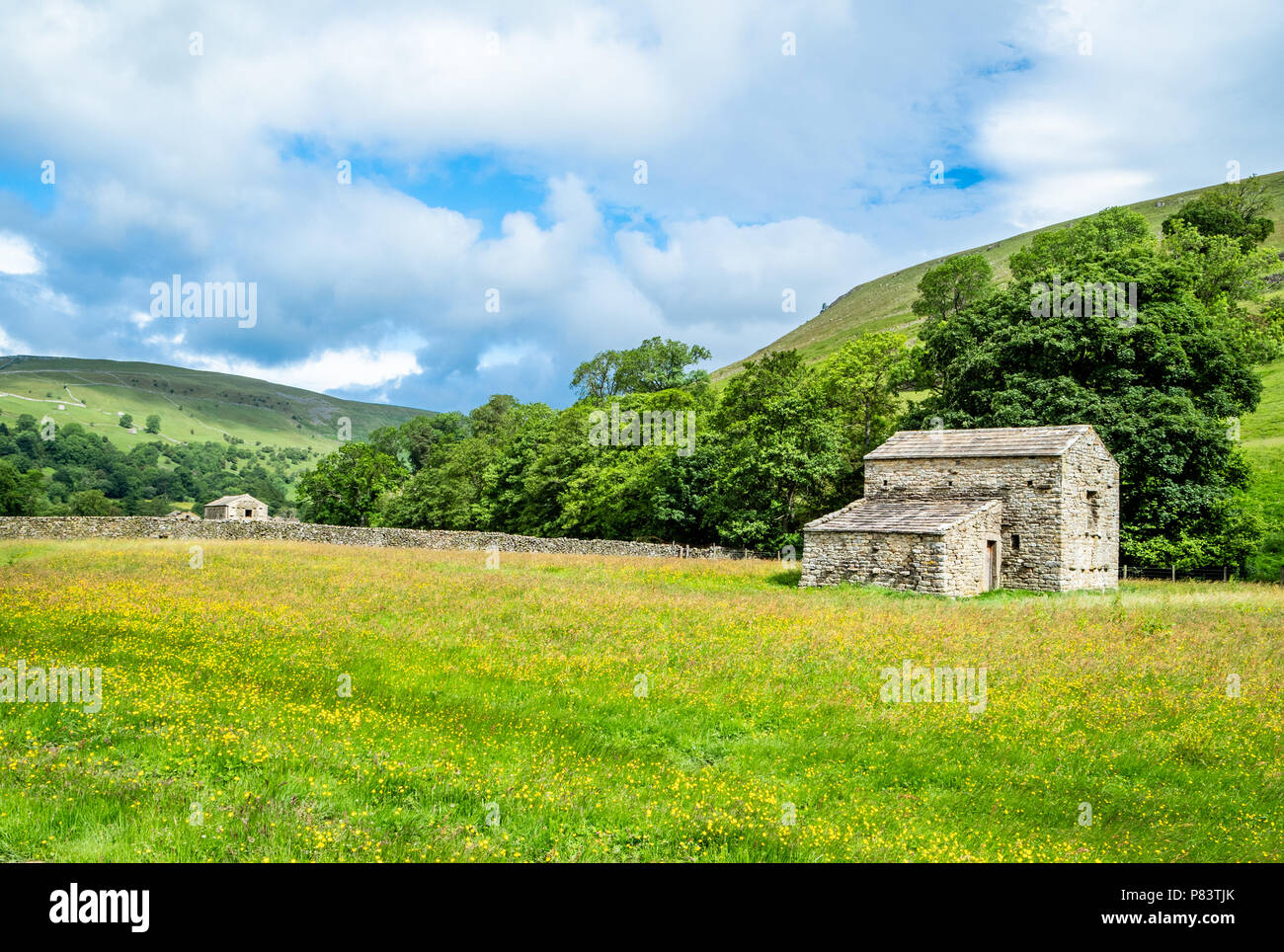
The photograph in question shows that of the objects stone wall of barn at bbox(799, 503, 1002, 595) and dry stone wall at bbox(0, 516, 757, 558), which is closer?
stone wall of barn at bbox(799, 503, 1002, 595)

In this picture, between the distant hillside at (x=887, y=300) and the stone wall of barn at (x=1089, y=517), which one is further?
the distant hillside at (x=887, y=300)

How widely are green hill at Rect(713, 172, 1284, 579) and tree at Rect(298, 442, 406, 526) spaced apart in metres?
62.4

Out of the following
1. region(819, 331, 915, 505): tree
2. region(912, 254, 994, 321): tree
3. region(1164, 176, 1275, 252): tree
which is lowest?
region(819, 331, 915, 505): tree

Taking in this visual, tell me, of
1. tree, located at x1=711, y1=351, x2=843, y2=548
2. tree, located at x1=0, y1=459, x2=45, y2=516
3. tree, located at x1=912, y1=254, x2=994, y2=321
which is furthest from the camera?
tree, located at x1=0, y1=459, x2=45, y2=516

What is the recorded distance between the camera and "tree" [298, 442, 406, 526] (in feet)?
255

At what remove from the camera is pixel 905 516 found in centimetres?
2747

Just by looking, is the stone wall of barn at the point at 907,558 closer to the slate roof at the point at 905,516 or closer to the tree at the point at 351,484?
the slate roof at the point at 905,516

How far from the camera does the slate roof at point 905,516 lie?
25.8 meters

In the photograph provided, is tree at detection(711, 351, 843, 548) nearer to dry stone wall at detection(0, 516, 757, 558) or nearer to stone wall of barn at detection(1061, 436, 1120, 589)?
dry stone wall at detection(0, 516, 757, 558)

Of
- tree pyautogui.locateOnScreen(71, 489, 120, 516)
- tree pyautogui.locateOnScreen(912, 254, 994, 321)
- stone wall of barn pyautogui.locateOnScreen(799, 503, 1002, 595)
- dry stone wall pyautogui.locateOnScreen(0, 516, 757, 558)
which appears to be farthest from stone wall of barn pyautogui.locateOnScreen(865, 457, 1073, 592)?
tree pyautogui.locateOnScreen(71, 489, 120, 516)

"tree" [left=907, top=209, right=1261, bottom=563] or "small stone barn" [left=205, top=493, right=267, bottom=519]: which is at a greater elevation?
"tree" [left=907, top=209, right=1261, bottom=563]

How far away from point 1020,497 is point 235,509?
6941 centimetres

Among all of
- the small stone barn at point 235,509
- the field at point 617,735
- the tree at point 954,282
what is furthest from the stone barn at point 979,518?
the small stone barn at point 235,509

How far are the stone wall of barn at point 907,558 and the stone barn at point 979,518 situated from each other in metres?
0.03
